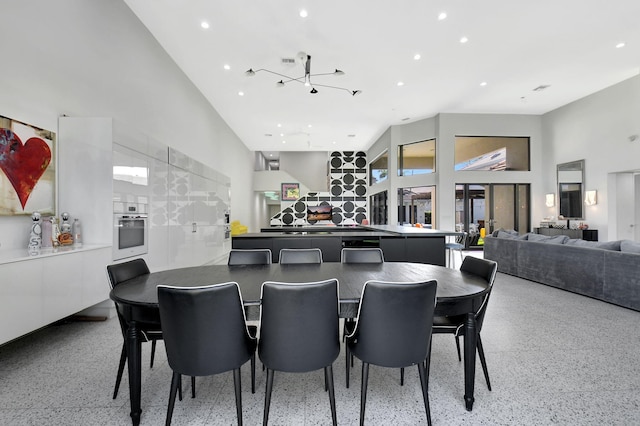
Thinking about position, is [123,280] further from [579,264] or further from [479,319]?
[579,264]

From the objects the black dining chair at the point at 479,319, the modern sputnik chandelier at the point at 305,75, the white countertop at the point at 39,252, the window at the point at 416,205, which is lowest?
the black dining chair at the point at 479,319

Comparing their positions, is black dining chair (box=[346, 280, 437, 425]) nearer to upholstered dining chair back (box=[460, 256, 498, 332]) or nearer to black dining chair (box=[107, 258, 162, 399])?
upholstered dining chair back (box=[460, 256, 498, 332])

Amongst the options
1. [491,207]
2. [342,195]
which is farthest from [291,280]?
[342,195]

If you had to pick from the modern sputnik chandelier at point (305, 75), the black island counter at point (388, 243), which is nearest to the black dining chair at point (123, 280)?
the black island counter at point (388, 243)

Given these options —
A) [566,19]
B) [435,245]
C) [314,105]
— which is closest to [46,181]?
[435,245]

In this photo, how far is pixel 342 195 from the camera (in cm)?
1264

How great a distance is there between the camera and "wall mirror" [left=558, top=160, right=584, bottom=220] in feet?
24.0

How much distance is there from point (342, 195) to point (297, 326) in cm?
1128

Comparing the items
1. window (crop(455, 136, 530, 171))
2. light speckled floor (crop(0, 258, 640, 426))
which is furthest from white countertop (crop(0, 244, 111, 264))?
window (crop(455, 136, 530, 171))

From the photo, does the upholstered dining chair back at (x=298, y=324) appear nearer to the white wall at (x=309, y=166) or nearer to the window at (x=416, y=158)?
the window at (x=416, y=158)

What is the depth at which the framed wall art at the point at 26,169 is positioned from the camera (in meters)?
2.41

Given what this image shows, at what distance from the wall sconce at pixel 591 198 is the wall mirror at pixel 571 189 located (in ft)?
0.55

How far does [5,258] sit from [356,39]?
4935 millimetres

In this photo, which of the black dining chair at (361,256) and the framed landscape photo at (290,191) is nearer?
the black dining chair at (361,256)
